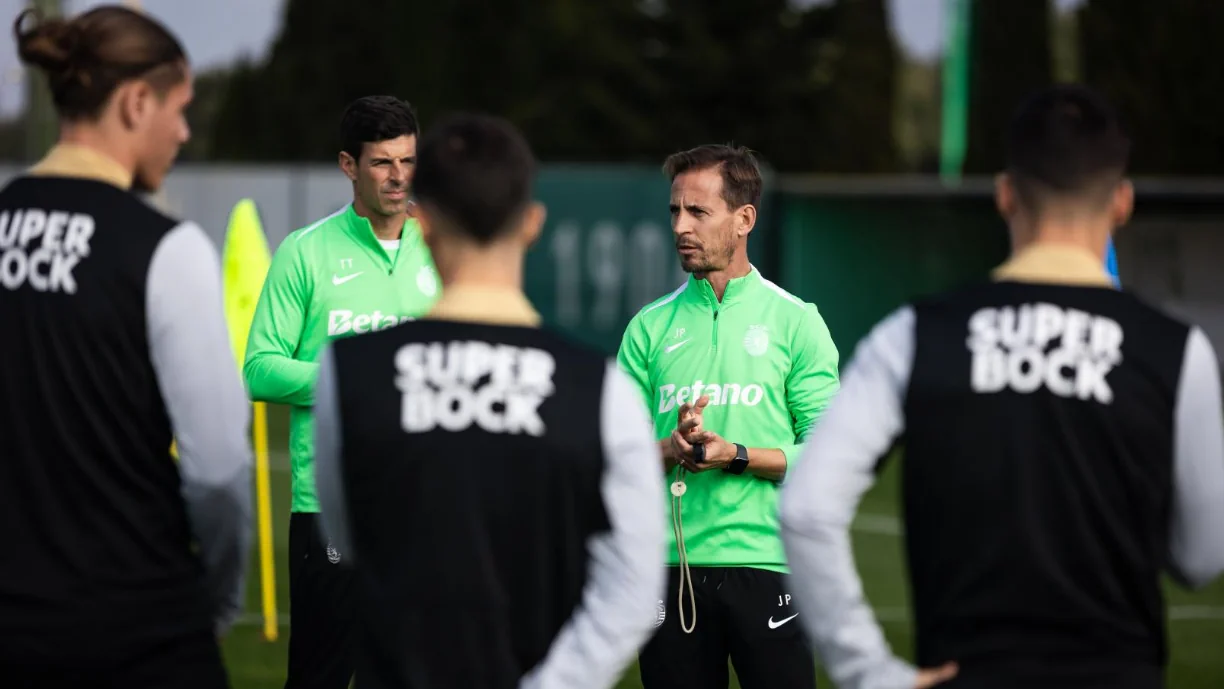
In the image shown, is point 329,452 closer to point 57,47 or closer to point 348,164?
point 57,47

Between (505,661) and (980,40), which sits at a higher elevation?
(980,40)

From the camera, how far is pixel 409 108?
19.2 feet

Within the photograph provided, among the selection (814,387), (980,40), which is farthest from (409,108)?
(980,40)

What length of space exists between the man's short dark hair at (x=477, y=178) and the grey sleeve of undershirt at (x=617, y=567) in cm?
36

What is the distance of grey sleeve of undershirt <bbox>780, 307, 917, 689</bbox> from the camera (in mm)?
3266

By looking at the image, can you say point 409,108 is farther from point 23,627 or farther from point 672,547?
point 23,627

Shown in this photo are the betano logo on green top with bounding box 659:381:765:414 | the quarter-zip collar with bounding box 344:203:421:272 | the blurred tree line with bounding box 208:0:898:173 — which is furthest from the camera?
the blurred tree line with bounding box 208:0:898:173

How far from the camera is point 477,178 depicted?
10.6 ft

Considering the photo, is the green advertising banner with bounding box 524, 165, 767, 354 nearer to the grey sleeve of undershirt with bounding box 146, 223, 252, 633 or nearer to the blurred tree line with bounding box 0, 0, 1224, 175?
the grey sleeve of undershirt with bounding box 146, 223, 252, 633

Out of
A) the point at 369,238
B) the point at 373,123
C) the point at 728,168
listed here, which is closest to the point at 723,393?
the point at 728,168

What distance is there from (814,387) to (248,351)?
1.85 metres

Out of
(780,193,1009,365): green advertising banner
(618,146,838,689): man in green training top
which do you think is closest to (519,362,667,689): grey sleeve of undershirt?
(618,146,838,689): man in green training top

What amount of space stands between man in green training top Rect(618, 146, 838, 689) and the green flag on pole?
25381 mm

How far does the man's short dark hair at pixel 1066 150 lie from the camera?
3.29m
